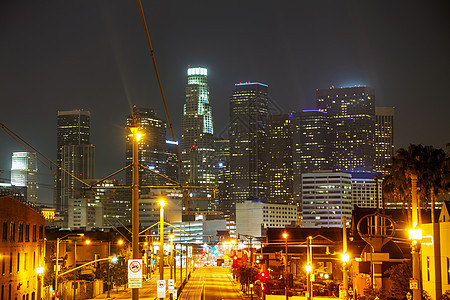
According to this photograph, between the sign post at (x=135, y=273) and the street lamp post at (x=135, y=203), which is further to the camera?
the sign post at (x=135, y=273)

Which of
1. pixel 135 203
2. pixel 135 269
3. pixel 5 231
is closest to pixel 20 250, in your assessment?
pixel 5 231

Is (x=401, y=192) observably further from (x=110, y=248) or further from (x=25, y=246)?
(x=110, y=248)

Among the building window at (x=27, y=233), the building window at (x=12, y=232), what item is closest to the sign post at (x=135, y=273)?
the building window at (x=12, y=232)

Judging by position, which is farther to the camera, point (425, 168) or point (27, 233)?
point (425, 168)

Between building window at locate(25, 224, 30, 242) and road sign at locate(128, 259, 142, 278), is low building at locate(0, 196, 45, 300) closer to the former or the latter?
building window at locate(25, 224, 30, 242)

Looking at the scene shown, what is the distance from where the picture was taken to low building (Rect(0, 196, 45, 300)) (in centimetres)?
5322

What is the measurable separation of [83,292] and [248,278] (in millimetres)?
24952

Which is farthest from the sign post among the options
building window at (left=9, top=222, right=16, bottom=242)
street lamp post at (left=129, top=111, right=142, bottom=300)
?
building window at (left=9, top=222, right=16, bottom=242)

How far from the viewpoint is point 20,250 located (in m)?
58.1

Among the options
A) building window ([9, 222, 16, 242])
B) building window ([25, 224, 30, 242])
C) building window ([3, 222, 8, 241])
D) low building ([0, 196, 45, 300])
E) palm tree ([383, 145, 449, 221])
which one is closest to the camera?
low building ([0, 196, 45, 300])

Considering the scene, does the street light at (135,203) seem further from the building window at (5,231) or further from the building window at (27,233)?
the building window at (27,233)

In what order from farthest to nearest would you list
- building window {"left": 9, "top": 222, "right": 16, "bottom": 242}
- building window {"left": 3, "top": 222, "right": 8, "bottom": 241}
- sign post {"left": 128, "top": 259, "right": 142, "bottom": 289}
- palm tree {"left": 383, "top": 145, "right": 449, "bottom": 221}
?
palm tree {"left": 383, "top": 145, "right": 449, "bottom": 221} → building window {"left": 9, "top": 222, "right": 16, "bottom": 242} → building window {"left": 3, "top": 222, "right": 8, "bottom": 241} → sign post {"left": 128, "top": 259, "right": 142, "bottom": 289}

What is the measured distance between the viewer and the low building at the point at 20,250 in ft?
175

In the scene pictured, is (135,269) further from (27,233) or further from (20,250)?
(27,233)
